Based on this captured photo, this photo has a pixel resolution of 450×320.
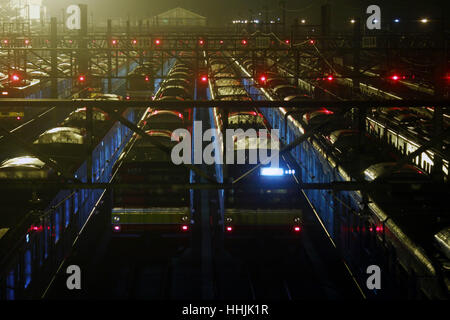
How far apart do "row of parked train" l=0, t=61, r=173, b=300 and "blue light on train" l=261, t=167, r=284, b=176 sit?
168 inches

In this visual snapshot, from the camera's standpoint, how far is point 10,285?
7.06m

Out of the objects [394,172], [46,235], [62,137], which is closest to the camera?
[46,235]

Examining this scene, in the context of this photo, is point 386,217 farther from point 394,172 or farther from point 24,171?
point 24,171

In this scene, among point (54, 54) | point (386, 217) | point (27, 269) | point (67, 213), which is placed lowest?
point (27, 269)

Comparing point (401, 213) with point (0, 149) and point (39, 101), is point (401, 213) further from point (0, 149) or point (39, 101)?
point (0, 149)

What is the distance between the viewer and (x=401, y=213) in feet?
29.3

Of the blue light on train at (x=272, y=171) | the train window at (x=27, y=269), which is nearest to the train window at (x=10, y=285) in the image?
the train window at (x=27, y=269)

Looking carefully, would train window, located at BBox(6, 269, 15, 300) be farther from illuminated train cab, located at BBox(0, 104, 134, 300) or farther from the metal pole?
the metal pole

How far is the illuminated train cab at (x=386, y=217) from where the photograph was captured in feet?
22.5

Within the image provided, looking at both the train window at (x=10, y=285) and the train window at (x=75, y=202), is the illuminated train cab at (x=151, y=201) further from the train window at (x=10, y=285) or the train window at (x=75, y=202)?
the train window at (x=10, y=285)

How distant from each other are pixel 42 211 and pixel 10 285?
159 centimetres

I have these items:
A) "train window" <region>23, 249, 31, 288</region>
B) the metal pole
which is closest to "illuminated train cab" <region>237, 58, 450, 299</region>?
"train window" <region>23, 249, 31, 288</region>

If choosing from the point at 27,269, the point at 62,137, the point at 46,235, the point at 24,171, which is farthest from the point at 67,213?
the point at 62,137
